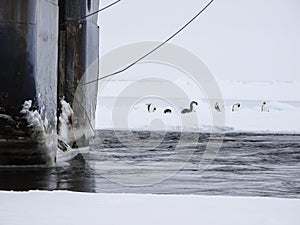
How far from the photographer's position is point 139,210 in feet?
19.9

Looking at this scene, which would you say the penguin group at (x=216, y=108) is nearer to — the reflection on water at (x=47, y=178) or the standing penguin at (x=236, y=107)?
the standing penguin at (x=236, y=107)

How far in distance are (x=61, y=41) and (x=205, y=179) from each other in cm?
536

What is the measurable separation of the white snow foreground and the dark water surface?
2.04 meters

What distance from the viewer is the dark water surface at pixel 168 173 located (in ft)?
30.2

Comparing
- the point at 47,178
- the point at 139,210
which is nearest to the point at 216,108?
the point at 47,178

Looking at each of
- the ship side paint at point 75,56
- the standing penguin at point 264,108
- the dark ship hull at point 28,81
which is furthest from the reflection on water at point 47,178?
the standing penguin at point 264,108

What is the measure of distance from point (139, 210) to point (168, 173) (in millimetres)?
5092

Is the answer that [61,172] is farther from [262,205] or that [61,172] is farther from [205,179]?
[262,205]

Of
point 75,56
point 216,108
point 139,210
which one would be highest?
point 75,56

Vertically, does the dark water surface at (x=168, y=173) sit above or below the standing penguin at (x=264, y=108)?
below

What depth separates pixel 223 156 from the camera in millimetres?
14477

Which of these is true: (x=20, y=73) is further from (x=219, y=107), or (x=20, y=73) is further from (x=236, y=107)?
(x=236, y=107)

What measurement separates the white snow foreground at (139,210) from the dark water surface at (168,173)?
6.69 feet

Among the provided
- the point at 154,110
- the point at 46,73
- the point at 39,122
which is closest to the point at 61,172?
the point at 39,122
